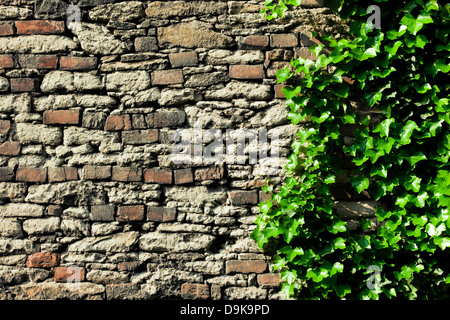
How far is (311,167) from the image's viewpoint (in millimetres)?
1810

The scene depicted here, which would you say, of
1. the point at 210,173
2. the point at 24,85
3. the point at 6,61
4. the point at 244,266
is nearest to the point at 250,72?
the point at 210,173

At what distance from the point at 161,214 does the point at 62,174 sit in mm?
640

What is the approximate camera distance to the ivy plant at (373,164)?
1.74m

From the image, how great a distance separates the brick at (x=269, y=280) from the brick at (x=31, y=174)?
1.42 metres

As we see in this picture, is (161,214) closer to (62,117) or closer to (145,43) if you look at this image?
(62,117)

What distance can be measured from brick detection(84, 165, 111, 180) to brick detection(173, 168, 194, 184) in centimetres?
40

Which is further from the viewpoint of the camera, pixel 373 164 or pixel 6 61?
pixel 6 61

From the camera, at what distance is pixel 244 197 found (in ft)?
6.16

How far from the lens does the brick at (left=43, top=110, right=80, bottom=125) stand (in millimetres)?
1905

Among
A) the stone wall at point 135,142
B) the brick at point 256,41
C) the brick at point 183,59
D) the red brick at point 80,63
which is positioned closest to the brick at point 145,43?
the stone wall at point 135,142

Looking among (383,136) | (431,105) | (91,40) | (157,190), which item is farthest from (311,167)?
(91,40)

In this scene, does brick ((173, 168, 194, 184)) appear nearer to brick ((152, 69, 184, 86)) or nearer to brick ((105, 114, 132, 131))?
brick ((105, 114, 132, 131))

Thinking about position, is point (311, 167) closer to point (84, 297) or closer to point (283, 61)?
point (283, 61)

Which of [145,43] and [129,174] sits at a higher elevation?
[145,43]
